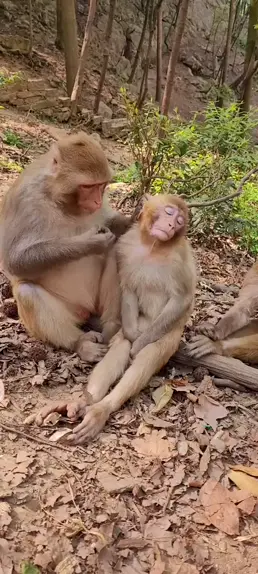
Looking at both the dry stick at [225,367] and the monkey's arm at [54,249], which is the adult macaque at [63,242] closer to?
the monkey's arm at [54,249]

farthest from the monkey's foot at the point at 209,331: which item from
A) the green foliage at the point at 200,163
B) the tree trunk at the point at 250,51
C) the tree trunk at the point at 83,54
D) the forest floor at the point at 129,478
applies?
the tree trunk at the point at 250,51

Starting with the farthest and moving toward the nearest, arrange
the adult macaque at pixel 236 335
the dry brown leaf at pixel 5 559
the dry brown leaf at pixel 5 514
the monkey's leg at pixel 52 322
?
1. the adult macaque at pixel 236 335
2. the monkey's leg at pixel 52 322
3. the dry brown leaf at pixel 5 514
4. the dry brown leaf at pixel 5 559

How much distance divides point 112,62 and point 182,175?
12.6 meters

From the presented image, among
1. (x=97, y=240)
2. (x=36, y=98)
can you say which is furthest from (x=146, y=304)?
(x=36, y=98)

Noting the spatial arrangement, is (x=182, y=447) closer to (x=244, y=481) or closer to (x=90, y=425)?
(x=244, y=481)

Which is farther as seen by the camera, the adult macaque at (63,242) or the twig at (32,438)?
the adult macaque at (63,242)

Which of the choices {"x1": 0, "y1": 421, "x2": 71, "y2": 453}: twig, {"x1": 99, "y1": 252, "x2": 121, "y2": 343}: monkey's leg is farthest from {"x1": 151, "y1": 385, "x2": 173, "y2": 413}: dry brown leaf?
{"x1": 0, "y1": 421, "x2": 71, "y2": 453}: twig

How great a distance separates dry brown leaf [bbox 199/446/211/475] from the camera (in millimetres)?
3560

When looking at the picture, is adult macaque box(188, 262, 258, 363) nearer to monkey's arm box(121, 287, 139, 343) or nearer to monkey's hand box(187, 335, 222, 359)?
monkey's hand box(187, 335, 222, 359)

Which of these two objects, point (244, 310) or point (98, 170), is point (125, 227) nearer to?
point (98, 170)

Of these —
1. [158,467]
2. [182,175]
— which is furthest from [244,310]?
[182,175]

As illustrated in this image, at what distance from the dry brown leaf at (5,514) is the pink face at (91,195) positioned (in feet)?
6.50

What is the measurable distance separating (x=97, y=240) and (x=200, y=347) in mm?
1264

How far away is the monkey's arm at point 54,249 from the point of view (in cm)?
389
